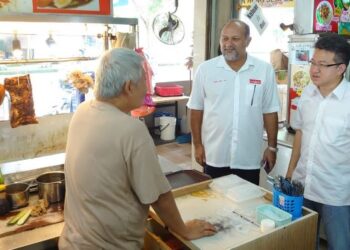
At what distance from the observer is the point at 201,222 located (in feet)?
4.44

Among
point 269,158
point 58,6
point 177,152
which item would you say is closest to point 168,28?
point 177,152

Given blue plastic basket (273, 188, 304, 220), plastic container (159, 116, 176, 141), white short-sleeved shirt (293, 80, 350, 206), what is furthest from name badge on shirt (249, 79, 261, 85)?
plastic container (159, 116, 176, 141)

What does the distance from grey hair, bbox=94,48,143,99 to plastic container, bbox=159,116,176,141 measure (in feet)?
14.7

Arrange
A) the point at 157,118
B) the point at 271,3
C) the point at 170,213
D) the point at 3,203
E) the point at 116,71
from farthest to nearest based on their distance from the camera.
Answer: the point at 157,118 → the point at 271,3 → the point at 3,203 → the point at 170,213 → the point at 116,71

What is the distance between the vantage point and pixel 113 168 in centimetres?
118

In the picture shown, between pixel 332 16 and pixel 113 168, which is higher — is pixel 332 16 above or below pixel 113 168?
above

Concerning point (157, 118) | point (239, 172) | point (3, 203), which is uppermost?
point (3, 203)

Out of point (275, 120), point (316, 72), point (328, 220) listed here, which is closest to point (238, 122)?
point (275, 120)

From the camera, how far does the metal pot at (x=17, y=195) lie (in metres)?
1.58

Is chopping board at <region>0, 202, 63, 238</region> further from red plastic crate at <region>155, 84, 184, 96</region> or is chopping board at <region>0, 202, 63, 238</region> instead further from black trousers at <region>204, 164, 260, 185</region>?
red plastic crate at <region>155, 84, 184, 96</region>

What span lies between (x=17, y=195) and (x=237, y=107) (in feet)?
4.52

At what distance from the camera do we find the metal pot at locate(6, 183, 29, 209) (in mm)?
1579

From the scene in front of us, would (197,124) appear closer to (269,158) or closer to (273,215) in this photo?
(269,158)

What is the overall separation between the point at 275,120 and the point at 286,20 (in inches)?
50.1
